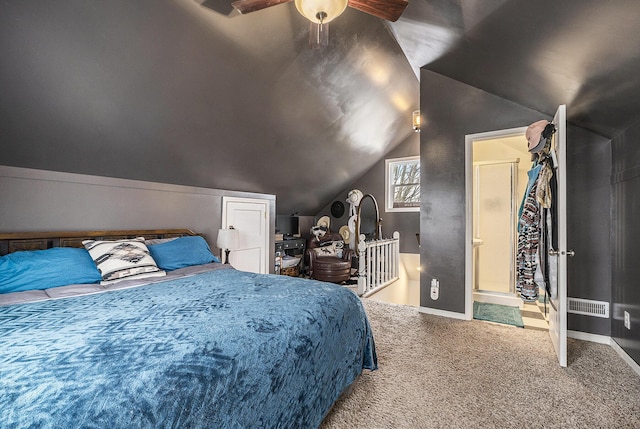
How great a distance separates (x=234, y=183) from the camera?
4047 millimetres

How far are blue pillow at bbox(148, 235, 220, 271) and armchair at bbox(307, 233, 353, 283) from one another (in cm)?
235

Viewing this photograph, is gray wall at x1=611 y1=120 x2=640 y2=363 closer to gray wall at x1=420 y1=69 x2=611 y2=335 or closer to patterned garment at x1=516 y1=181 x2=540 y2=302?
gray wall at x1=420 y1=69 x2=611 y2=335

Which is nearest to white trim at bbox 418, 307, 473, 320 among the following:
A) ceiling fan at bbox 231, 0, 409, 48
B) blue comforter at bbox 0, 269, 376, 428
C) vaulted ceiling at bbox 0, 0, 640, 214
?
blue comforter at bbox 0, 269, 376, 428

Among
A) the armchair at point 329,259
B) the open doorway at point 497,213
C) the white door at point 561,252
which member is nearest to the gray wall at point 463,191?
the white door at point 561,252

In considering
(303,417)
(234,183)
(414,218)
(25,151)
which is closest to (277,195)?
(234,183)

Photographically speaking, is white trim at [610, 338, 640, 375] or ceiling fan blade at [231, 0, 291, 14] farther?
white trim at [610, 338, 640, 375]

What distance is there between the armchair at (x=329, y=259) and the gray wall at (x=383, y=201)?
112cm

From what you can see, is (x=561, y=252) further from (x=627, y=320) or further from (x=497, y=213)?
(x=497, y=213)

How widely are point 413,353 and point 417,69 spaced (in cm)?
345

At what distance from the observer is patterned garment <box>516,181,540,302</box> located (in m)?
2.53

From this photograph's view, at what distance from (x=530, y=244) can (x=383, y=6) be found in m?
2.29

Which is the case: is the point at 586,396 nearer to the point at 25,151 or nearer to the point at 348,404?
the point at 348,404

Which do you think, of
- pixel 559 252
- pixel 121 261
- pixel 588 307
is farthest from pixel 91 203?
pixel 588 307

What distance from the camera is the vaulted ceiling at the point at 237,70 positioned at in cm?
173
